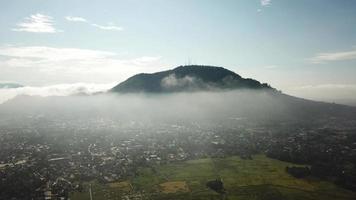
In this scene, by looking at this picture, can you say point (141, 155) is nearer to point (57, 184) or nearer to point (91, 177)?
point (91, 177)

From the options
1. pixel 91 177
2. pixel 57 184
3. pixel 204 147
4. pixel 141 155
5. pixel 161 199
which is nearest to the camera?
pixel 161 199

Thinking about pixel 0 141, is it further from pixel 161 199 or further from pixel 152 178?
pixel 161 199

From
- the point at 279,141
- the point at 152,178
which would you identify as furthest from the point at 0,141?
the point at 279,141

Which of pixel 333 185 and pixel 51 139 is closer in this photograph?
pixel 333 185

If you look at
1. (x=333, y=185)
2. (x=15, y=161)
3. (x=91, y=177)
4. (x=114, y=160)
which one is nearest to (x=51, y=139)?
(x=15, y=161)

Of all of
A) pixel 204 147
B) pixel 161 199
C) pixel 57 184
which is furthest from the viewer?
pixel 204 147

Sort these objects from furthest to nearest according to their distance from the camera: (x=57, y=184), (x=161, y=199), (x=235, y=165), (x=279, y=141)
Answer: (x=279, y=141)
(x=235, y=165)
(x=57, y=184)
(x=161, y=199)
